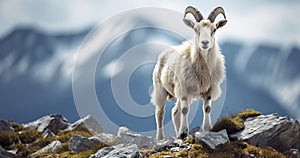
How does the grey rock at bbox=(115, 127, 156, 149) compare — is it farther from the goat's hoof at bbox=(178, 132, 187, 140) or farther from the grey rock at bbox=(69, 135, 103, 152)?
the grey rock at bbox=(69, 135, 103, 152)

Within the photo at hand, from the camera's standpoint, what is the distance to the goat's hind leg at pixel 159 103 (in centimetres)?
1702

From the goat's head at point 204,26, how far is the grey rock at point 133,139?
3.43 m

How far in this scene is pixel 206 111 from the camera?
1470cm

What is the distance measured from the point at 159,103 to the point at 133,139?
5.98 ft

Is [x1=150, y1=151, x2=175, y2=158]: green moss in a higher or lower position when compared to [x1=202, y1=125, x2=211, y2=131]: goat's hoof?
lower

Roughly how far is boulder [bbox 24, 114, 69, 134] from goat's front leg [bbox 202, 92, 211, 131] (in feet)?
30.9

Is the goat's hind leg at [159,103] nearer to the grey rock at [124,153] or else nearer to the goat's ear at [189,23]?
the goat's ear at [189,23]

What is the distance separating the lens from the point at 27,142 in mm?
19609

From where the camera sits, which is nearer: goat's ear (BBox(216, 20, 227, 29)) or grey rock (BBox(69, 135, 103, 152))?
goat's ear (BBox(216, 20, 227, 29))

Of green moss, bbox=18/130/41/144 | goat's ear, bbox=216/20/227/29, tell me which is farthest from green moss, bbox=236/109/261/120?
green moss, bbox=18/130/41/144

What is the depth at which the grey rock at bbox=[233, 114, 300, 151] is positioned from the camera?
13.2 m

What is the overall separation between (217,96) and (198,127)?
1.54m

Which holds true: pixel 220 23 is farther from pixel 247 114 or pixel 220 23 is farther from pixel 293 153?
pixel 293 153

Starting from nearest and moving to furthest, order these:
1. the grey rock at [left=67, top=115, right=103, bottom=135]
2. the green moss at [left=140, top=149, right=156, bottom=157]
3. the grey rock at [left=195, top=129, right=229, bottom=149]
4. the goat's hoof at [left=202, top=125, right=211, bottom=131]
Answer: the grey rock at [left=195, top=129, right=229, bottom=149], the green moss at [left=140, top=149, right=156, bottom=157], the goat's hoof at [left=202, top=125, right=211, bottom=131], the grey rock at [left=67, top=115, right=103, bottom=135]
